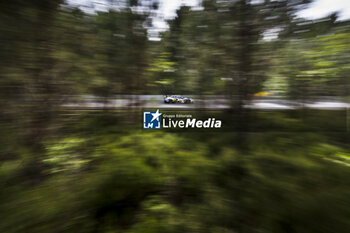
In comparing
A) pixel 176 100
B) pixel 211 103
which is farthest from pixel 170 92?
pixel 211 103

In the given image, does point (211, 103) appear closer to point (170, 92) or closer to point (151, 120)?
point (170, 92)

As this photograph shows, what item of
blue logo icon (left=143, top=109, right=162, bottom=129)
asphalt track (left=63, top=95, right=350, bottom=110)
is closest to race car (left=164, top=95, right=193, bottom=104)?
asphalt track (left=63, top=95, right=350, bottom=110)

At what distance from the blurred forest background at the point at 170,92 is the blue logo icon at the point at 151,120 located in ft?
0.48

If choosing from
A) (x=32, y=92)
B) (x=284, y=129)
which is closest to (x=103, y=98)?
(x=32, y=92)

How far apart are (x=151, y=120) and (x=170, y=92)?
535 millimetres

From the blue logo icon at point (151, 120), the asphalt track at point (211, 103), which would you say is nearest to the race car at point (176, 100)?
the asphalt track at point (211, 103)

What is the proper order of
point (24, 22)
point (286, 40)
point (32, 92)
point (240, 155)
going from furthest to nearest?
point (240, 155) → point (286, 40) → point (32, 92) → point (24, 22)

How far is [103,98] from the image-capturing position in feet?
5.25

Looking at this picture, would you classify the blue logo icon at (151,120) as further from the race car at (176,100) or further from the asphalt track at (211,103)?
the race car at (176,100)

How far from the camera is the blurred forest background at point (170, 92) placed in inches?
52.9

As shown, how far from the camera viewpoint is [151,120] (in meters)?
1.99

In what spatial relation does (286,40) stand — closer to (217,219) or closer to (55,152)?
(217,219)

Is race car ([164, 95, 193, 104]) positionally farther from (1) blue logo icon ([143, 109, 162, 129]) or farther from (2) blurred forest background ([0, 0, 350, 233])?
(1) blue logo icon ([143, 109, 162, 129])

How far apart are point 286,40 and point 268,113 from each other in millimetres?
939
